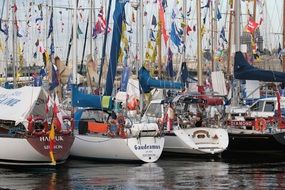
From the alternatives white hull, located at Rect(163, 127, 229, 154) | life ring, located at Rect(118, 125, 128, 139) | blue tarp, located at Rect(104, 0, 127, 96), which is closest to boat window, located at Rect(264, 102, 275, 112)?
white hull, located at Rect(163, 127, 229, 154)

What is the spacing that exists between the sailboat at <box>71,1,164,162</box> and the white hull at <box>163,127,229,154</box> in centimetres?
183

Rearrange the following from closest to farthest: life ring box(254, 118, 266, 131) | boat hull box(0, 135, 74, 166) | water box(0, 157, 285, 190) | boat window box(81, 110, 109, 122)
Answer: water box(0, 157, 285, 190), boat hull box(0, 135, 74, 166), life ring box(254, 118, 266, 131), boat window box(81, 110, 109, 122)

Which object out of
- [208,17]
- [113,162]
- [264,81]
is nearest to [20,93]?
[113,162]

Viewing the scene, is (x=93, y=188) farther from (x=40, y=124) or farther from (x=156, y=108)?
(x=156, y=108)

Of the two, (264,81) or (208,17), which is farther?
(208,17)

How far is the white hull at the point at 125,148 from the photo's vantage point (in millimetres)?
24219

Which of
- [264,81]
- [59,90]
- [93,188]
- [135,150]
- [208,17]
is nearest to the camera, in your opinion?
[93,188]

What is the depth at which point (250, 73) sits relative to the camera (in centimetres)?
→ 2859

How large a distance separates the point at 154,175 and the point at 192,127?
18.9 feet

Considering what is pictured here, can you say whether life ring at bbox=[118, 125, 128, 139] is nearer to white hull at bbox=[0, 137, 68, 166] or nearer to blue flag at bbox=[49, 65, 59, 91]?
white hull at bbox=[0, 137, 68, 166]

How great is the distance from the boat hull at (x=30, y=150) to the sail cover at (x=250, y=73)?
8.87 m

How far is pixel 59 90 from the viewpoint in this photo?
32188mm

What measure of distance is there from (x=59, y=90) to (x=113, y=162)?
26.7ft

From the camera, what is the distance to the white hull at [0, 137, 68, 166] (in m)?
22.3
